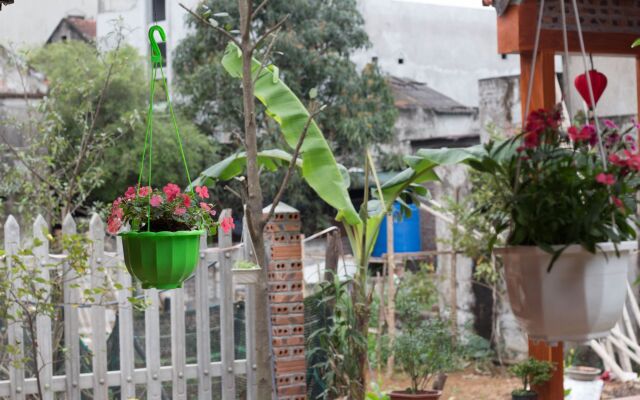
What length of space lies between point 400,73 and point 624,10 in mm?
14888

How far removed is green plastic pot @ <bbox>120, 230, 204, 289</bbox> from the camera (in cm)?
300

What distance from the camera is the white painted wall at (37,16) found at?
20.7 metres

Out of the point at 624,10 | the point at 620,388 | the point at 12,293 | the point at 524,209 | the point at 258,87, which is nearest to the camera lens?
the point at 524,209

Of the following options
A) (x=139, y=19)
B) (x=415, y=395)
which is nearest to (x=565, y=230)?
(x=415, y=395)

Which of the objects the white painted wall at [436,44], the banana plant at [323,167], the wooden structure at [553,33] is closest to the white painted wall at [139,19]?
the white painted wall at [436,44]

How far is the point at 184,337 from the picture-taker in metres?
4.92

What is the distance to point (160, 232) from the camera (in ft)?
9.86

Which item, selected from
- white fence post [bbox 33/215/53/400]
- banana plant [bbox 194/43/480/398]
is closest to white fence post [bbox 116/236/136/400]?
white fence post [bbox 33/215/53/400]

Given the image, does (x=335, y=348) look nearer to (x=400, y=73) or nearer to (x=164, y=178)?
(x=164, y=178)

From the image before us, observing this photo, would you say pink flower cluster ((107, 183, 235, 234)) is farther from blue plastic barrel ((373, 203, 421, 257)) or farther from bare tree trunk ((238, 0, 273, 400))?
blue plastic barrel ((373, 203, 421, 257))

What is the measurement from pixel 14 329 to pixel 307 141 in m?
1.76

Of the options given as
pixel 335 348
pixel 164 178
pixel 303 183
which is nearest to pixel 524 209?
pixel 335 348

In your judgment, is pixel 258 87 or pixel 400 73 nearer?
pixel 258 87

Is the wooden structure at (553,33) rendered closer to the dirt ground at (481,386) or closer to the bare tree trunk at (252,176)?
the bare tree trunk at (252,176)
